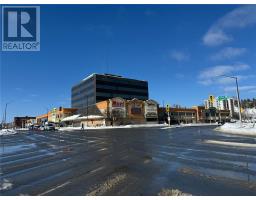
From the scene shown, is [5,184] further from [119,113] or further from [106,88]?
[106,88]

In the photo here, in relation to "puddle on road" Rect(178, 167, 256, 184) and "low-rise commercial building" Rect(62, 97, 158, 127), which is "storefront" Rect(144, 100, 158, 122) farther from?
"puddle on road" Rect(178, 167, 256, 184)

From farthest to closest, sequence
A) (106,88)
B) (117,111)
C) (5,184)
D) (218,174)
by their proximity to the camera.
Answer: (106,88) → (117,111) → (218,174) → (5,184)

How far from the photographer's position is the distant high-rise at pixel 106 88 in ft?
367

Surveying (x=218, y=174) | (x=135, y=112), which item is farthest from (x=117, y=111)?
(x=218, y=174)

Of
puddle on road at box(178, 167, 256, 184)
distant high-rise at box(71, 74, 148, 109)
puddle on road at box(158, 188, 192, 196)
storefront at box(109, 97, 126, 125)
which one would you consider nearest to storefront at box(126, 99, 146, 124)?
storefront at box(109, 97, 126, 125)

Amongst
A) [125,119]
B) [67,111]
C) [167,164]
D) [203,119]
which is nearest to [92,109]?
[125,119]

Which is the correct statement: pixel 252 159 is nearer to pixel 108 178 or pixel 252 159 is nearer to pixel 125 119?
pixel 108 178

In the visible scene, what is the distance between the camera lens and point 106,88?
373 feet

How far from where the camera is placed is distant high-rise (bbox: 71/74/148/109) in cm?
11175

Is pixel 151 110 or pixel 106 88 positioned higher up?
pixel 106 88

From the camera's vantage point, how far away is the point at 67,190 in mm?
6871

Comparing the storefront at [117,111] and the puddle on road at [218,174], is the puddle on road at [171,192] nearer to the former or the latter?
the puddle on road at [218,174]

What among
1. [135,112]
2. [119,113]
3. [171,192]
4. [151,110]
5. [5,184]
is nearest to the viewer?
[171,192]
